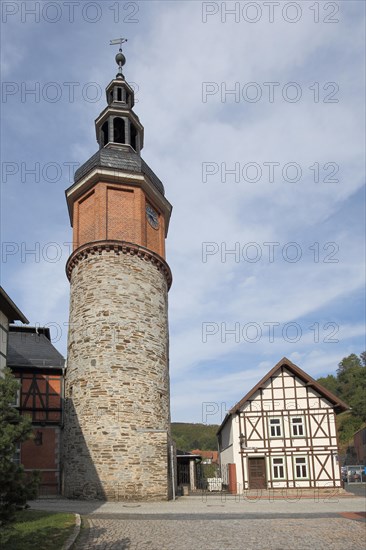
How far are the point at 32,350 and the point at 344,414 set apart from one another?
6475 cm

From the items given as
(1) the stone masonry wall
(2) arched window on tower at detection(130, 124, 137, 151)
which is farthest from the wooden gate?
(2) arched window on tower at detection(130, 124, 137, 151)

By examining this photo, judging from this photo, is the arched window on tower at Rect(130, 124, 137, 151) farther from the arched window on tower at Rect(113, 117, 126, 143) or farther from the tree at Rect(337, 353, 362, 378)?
the tree at Rect(337, 353, 362, 378)

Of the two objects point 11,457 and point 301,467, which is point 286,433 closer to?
point 301,467

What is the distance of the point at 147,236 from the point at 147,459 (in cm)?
994

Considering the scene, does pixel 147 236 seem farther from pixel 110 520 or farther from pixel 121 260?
pixel 110 520

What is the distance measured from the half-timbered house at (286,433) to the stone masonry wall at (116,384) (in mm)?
5778

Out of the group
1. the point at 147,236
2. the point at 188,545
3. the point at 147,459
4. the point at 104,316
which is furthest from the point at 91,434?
the point at 188,545

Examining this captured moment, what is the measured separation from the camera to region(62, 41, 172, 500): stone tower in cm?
1953

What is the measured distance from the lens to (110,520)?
12.5 m

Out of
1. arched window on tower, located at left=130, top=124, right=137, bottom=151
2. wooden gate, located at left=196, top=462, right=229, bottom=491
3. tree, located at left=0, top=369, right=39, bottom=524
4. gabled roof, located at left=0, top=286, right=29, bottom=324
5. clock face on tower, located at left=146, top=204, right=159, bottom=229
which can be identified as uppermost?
arched window on tower, located at left=130, top=124, right=137, bottom=151

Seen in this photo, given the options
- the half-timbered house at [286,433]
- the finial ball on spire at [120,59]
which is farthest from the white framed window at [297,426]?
the finial ball on spire at [120,59]

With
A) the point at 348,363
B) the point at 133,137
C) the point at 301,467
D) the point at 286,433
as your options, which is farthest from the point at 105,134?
the point at 348,363

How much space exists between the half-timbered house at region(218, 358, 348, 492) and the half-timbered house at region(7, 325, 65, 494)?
28.4ft

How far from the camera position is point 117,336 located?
20.9 metres
